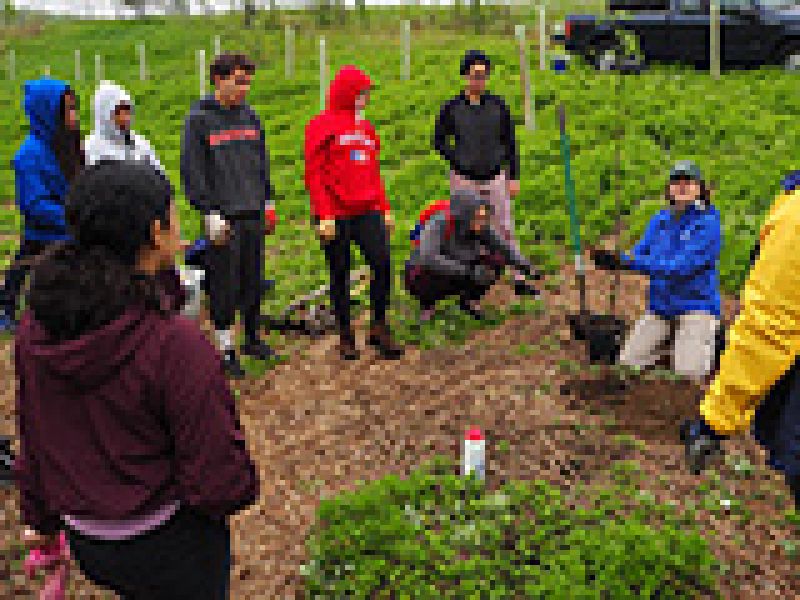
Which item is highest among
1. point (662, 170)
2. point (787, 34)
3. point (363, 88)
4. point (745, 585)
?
point (787, 34)

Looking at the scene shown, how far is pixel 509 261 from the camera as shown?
7.16 metres

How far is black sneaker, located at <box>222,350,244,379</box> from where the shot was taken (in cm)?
629

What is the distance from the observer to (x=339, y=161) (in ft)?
20.0

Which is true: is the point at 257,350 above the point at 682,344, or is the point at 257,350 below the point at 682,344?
below

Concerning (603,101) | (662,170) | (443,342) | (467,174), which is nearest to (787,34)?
(603,101)

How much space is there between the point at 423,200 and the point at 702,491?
6354mm

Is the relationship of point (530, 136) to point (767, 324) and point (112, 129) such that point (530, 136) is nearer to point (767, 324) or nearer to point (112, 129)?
point (112, 129)

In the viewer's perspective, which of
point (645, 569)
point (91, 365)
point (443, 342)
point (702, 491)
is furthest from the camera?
point (443, 342)

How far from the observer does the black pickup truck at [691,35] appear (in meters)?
14.3

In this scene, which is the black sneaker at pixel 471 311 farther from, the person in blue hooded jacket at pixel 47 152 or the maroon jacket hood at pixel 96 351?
the maroon jacket hood at pixel 96 351

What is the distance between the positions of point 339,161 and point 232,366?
1.72 m

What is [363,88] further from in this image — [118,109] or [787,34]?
[787,34]

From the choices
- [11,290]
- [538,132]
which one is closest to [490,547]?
[11,290]

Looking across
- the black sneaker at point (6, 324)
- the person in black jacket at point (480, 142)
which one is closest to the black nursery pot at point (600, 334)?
the person in black jacket at point (480, 142)
